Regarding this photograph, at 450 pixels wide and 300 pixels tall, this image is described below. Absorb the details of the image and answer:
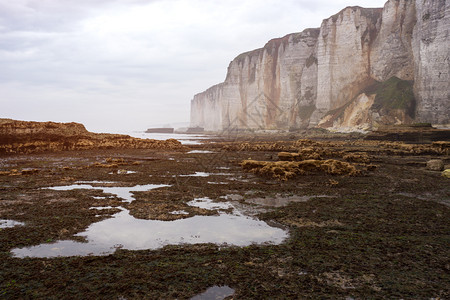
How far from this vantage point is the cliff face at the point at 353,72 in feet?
159

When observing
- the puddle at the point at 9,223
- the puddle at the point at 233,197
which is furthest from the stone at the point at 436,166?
the puddle at the point at 9,223

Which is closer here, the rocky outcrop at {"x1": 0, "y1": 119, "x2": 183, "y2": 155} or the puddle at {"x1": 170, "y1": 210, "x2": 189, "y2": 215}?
the puddle at {"x1": 170, "y1": 210, "x2": 189, "y2": 215}

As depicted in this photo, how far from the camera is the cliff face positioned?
159ft

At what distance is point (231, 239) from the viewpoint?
6.57 metres

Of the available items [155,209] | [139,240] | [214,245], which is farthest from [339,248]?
[155,209]

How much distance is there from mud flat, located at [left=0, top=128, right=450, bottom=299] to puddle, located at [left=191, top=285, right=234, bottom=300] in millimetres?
15

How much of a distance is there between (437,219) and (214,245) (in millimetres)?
5786

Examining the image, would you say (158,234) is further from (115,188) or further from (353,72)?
(353,72)

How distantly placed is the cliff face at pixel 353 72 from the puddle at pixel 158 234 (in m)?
51.0

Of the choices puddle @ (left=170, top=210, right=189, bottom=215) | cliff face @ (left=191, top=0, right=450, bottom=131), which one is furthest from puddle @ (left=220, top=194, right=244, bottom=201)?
cliff face @ (left=191, top=0, right=450, bottom=131)

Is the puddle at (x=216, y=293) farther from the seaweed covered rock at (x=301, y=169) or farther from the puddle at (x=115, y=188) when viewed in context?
the seaweed covered rock at (x=301, y=169)

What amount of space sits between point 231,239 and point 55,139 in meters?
A: 30.8

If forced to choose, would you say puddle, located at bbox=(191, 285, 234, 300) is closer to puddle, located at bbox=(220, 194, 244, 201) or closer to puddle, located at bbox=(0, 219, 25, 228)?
puddle, located at bbox=(0, 219, 25, 228)

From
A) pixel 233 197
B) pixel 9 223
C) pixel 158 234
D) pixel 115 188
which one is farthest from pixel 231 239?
pixel 115 188
